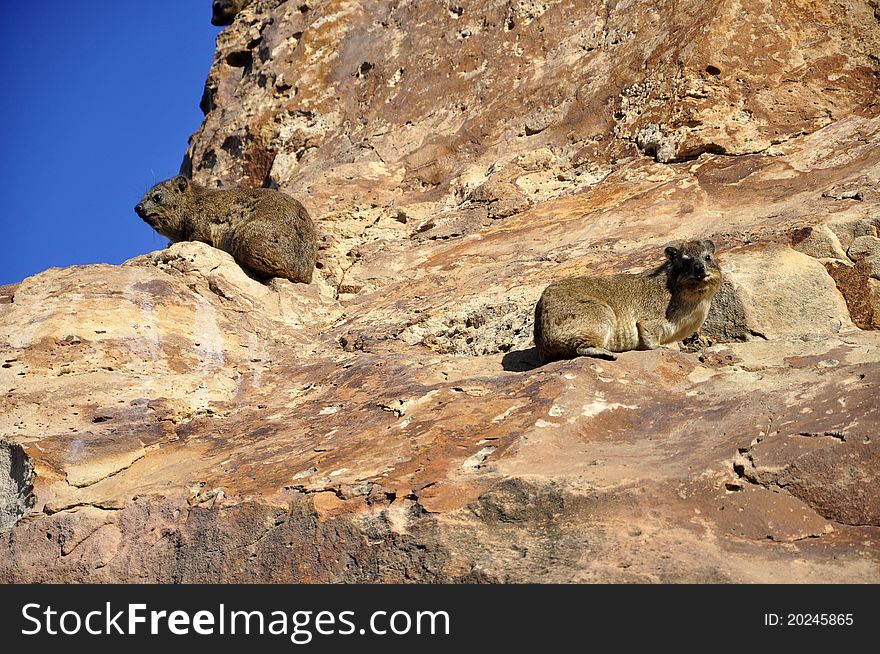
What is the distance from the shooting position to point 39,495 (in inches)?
259

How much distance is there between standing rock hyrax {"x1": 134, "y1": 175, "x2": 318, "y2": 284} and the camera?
1060 cm

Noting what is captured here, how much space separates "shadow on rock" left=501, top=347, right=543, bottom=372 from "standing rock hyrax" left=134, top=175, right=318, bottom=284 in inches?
139

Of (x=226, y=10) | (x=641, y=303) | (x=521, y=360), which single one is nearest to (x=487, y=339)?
(x=521, y=360)

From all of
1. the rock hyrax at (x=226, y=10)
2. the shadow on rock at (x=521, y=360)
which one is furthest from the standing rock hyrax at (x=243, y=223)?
the rock hyrax at (x=226, y=10)

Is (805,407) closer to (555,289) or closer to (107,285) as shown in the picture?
(555,289)

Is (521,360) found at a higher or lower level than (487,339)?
lower

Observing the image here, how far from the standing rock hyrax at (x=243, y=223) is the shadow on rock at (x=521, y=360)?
354 cm

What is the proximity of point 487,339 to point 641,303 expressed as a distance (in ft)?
5.00

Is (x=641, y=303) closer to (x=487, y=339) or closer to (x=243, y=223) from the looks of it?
(x=487, y=339)

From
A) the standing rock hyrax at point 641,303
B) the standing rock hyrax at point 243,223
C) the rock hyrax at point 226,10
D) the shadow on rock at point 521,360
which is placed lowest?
the shadow on rock at point 521,360

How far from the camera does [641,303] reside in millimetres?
7922

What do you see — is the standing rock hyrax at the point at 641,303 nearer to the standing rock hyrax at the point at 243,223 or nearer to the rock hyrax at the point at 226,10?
the standing rock hyrax at the point at 243,223

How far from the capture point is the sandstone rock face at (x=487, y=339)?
16.5 ft

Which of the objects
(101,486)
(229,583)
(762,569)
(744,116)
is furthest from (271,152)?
(762,569)
